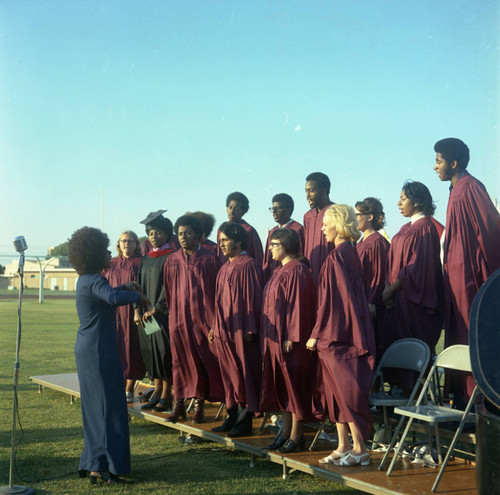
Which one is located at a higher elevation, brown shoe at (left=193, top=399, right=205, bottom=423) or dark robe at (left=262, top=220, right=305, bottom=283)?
dark robe at (left=262, top=220, right=305, bottom=283)

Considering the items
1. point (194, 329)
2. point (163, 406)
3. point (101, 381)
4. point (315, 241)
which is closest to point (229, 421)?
point (194, 329)

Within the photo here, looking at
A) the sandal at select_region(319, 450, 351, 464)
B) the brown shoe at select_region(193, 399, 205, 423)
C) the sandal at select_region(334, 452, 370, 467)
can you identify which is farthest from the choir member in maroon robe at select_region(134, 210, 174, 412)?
the sandal at select_region(334, 452, 370, 467)

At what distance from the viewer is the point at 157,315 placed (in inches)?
308

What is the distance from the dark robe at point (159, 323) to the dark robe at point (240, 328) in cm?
119

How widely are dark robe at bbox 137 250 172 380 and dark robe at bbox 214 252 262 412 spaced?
3.90 ft

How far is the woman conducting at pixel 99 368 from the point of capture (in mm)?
5586

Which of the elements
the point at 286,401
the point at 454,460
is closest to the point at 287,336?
the point at 286,401

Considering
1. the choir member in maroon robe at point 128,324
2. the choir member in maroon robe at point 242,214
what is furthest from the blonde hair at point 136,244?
the choir member in maroon robe at point 242,214

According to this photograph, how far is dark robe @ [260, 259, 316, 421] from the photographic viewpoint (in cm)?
604

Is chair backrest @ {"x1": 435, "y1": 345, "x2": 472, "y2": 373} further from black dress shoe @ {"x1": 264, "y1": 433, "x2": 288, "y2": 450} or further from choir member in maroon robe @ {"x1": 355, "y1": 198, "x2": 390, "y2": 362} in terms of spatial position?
black dress shoe @ {"x1": 264, "y1": 433, "x2": 288, "y2": 450}

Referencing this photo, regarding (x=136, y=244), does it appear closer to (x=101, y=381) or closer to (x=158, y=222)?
(x=158, y=222)

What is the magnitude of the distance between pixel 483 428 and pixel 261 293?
2.81 m

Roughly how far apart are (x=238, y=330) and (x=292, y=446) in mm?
1266

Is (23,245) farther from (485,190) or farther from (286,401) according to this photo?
(485,190)
